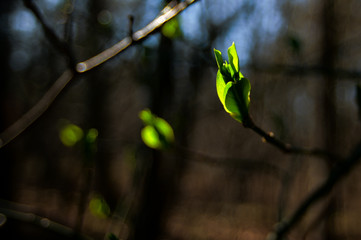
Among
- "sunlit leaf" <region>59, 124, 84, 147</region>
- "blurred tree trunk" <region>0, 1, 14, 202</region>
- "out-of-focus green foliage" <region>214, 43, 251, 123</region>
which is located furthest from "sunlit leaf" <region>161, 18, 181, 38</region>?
"blurred tree trunk" <region>0, 1, 14, 202</region>

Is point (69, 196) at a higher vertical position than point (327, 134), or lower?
lower

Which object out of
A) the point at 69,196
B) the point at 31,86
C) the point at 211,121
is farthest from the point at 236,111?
the point at 31,86

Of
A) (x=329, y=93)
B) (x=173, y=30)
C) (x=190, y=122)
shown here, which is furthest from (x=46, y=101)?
(x=329, y=93)

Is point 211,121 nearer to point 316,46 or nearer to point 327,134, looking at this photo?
point 316,46

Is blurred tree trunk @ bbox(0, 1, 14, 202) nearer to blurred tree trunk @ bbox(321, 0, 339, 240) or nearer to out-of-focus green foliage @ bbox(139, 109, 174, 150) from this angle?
out-of-focus green foliage @ bbox(139, 109, 174, 150)

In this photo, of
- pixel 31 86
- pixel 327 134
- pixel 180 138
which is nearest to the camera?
pixel 180 138

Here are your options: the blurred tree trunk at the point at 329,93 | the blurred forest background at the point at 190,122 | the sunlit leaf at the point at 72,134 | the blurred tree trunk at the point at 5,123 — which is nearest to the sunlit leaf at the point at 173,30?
the blurred forest background at the point at 190,122

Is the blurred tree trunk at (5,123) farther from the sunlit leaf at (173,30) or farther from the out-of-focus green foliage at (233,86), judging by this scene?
the out-of-focus green foliage at (233,86)
